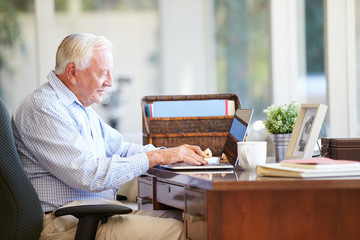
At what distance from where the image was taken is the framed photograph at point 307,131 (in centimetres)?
197

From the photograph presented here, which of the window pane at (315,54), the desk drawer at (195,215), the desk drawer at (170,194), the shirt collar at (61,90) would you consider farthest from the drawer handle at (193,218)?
the window pane at (315,54)

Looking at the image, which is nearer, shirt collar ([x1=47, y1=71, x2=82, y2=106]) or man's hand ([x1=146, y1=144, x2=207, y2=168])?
man's hand ([x1=146, y1=144, x2=207, y2=168])

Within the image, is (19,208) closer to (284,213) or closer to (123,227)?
(123,227)

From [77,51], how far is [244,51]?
12.4 ft

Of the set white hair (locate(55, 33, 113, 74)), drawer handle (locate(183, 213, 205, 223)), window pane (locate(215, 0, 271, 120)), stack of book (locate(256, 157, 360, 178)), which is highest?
window pane (locate(215, 0, 271, 120))

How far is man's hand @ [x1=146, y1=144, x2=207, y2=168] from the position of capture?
209 centimetres

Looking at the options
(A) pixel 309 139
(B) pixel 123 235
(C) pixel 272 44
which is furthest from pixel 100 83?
(C) pixel 272 44

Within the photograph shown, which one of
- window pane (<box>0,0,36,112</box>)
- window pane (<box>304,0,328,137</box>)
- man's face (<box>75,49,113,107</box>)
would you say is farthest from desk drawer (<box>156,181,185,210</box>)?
window pane (<box>0,0,36,112</box>)

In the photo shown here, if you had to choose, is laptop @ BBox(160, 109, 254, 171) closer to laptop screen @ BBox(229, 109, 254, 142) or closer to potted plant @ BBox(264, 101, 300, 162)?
laptop screen @ BBox(229, 109, 254, 142)

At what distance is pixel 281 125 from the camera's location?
2.38m

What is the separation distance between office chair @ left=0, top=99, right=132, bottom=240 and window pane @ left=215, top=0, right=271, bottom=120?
11.4 feet

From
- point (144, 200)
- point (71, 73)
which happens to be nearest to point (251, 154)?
point (144, 200)

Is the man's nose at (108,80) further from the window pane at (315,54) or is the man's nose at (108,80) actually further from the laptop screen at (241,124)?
the window pane at (315,54)

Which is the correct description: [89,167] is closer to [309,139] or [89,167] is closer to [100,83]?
[100,83]
